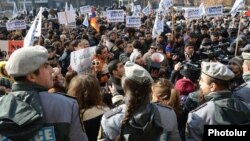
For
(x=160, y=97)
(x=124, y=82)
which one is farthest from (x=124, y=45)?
(x=124, y=82)

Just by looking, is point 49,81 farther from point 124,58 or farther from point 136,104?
point 124,58

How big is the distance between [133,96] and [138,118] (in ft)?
0.56

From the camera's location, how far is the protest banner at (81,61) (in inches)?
247

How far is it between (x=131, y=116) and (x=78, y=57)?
364cm

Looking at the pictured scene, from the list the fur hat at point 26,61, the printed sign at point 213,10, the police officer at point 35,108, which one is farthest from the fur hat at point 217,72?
the printed sign at point 213,10

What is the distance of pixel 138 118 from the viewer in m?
2.84

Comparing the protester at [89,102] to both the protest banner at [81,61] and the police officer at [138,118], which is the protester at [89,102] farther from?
the protest banner at [81,61]

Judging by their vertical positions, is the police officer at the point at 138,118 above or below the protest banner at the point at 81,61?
above

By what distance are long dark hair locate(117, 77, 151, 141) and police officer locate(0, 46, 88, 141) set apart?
0.47 m

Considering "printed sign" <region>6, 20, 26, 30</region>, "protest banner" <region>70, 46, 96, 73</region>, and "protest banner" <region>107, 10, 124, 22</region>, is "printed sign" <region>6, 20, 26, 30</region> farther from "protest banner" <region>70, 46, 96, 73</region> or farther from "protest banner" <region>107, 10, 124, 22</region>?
"protest banner" <region>70, 46, 96, 73</region>

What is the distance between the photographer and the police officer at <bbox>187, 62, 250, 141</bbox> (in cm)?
296

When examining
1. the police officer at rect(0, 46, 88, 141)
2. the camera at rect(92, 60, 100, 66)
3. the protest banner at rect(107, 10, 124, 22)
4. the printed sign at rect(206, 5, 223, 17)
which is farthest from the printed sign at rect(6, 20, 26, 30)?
the police officer at rect(0, 46, 88, 141)

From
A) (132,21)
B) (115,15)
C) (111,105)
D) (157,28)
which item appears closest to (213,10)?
(157,28)

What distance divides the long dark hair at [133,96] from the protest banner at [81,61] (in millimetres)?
3355
